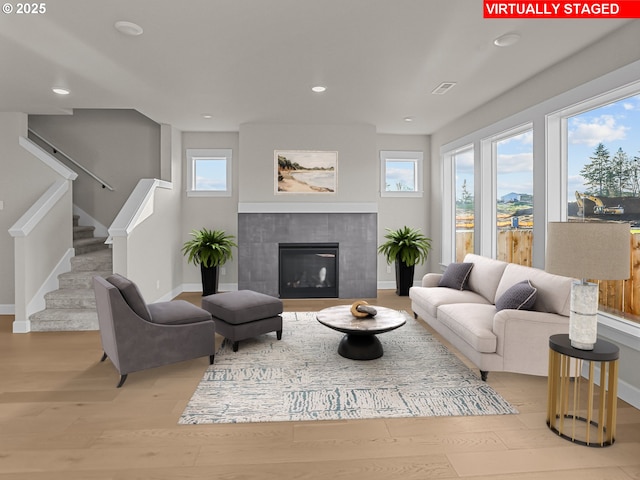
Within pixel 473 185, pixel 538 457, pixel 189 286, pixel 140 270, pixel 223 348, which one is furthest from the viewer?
pixel 189 286

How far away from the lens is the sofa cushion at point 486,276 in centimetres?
425

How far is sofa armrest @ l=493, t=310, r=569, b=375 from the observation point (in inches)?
123

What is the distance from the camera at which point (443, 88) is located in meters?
4.44

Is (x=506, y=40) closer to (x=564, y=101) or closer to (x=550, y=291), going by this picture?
(x=564, y=101)

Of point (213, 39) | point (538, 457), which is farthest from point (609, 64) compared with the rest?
point (213, 39)

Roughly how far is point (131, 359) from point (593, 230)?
3.36 m

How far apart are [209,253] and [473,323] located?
4204mm

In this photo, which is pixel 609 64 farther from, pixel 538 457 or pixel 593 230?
pixel 538 457

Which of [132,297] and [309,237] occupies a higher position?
[309,237]

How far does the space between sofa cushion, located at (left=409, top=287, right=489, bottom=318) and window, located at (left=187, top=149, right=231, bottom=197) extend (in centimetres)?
393

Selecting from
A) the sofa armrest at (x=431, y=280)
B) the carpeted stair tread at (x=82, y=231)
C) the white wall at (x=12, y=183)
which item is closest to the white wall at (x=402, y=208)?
the sofa armrest at (x=431, y=280)

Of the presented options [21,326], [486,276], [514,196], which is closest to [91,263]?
[21,326]

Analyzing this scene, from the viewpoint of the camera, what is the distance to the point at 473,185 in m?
5.57

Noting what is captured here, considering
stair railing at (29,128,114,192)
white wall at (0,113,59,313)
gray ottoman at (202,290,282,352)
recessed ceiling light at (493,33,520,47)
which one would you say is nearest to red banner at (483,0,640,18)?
recessed ceiling light at (493,33,520,47)
